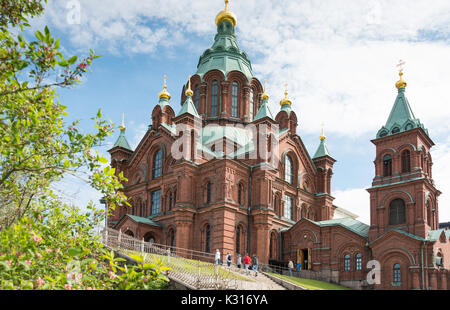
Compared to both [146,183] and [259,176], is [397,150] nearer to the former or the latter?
[259,176]

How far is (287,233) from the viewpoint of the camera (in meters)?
35.4

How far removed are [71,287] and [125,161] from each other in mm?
35079

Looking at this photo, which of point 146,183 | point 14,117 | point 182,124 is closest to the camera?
point 14,117

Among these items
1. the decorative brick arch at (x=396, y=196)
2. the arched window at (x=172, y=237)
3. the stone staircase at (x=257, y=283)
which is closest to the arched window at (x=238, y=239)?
the arched window at (x=172, y=237)

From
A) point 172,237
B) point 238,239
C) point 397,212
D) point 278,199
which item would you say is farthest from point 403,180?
point 172,237

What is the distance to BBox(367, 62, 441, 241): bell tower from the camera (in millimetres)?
31219

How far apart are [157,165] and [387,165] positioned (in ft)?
59.7

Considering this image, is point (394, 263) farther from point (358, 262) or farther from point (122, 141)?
point (122, 141)

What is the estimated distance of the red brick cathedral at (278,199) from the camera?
30531 mm

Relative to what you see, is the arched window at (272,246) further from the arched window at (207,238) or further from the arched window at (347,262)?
the arched window at (347,262)

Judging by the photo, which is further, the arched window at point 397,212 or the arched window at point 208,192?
the arched window at point 208,192

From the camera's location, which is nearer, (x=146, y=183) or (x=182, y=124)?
(x=182, y=124)
